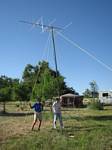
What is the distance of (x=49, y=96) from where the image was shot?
33.3 m

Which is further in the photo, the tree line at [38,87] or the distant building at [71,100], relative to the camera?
the distant building at [71,100]

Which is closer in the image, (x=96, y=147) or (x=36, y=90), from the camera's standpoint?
(x=96, y=147)

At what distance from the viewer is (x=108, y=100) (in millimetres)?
70125

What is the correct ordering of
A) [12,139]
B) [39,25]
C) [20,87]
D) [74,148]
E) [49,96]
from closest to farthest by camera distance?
[74,148]
[12,139]
[39,25]
[49,96]
[20,87]

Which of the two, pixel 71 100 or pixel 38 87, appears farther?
pixel 71 100

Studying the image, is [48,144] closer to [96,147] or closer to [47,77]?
[96,147]

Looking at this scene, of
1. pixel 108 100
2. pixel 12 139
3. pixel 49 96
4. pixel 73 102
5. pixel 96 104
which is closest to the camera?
pixel 12 139

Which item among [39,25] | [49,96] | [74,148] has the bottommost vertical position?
[74,148]

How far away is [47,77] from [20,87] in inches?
785

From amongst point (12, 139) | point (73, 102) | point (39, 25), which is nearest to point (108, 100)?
point (73, 102)

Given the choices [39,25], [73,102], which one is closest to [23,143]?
[39,25]

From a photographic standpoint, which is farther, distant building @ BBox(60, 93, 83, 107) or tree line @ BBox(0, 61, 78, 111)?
A: distant building @ BBox(60, 93, 83, 107)

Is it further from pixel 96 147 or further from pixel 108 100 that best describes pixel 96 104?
pixel 96 147

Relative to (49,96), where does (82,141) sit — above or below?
below
